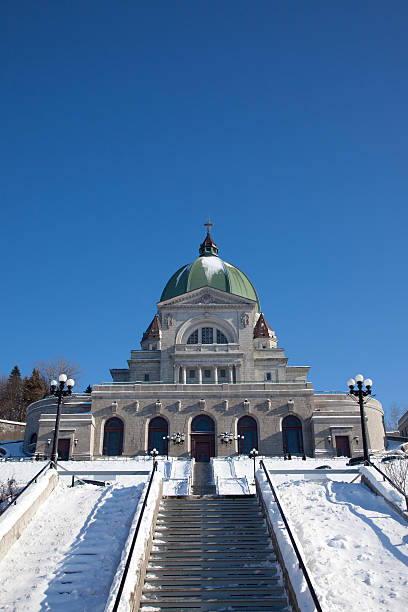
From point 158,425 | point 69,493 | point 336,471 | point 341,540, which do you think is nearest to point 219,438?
point 158,425

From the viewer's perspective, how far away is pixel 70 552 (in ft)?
50.8

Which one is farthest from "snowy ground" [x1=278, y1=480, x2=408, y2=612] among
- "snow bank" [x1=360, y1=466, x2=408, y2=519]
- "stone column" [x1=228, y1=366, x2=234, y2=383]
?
"stone column" [x1=228, y1=366, x2=234, y2=383]

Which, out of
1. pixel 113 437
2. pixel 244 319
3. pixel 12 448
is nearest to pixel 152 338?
pixel 244 319

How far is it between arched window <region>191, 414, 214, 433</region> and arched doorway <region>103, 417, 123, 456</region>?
19.2 ft

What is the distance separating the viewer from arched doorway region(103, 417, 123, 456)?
46.5 meters

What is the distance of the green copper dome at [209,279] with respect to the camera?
61.8 meters

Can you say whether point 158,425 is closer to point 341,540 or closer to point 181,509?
point 181,509

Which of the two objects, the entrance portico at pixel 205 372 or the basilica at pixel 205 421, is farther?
the entrance portico at pixel 205 372

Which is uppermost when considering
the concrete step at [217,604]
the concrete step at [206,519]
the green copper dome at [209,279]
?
the green copper dome at [209,279]

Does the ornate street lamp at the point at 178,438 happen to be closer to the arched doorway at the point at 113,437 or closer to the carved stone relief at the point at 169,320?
the arched doorway at the point at 113,437

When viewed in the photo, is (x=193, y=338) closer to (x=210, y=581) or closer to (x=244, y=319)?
(x=244, y=319)

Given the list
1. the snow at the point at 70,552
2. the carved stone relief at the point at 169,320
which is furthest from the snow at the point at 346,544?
the carved stone relief at the point at 169,320

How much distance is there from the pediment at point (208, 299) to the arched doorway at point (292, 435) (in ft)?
45.3

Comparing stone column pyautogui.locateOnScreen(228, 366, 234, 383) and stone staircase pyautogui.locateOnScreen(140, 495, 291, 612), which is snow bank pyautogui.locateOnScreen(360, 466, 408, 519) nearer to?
stone staircase pyautogui.locateOnScreen(140, 495, 291, 612)
